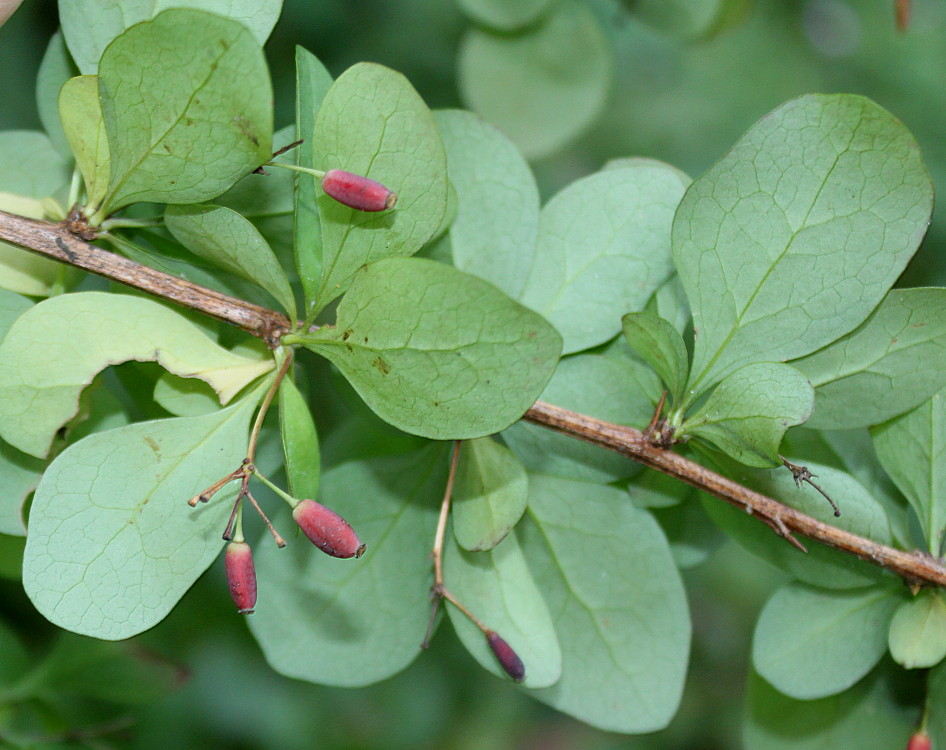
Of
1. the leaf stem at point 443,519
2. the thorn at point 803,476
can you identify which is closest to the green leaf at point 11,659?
the leaf stem at point 443,519

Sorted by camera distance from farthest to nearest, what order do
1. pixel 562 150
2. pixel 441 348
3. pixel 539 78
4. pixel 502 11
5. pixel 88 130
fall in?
1. pixel 562 150
2. pixel 539 78
3. pixel 502 11
4. pixel 88 130
5. pixel 441 348

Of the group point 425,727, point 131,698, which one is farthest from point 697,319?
point 425,727

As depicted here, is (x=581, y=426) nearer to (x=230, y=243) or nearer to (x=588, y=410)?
(x=588, y=410)

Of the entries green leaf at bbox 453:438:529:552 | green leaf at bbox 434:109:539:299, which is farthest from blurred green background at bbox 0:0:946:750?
green leaf at bbox 453:438:529:552

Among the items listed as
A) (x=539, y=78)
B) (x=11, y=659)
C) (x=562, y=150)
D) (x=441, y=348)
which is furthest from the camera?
(x=562, y=150)

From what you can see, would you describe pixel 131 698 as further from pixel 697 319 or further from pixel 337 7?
pixel 337 7

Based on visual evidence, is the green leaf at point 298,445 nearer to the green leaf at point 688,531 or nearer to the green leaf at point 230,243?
the green leaf at point 230,243

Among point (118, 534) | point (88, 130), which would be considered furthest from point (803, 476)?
point (88, 130)

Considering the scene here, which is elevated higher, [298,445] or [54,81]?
[54,81]

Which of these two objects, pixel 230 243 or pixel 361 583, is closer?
pixel 230 243
